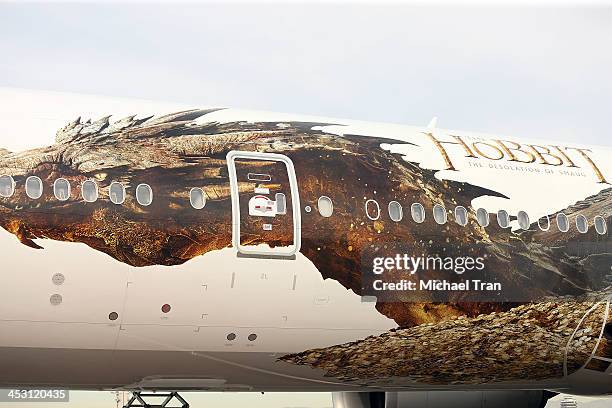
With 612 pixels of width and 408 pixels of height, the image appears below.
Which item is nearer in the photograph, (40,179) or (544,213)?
(40,179)

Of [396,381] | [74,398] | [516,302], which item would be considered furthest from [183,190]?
[74,398]

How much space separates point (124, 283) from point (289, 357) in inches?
92.5

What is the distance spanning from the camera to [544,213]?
44.0 feet

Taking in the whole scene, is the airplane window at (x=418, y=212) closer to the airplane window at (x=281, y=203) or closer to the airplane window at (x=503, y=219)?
the airplane window at (x=503, y=219)

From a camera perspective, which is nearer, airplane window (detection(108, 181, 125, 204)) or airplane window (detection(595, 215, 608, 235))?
airplane window (detection(108, 181, 125, 204))

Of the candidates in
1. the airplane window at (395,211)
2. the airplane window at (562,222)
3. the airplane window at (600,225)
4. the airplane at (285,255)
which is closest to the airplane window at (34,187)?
the airplane at (285,255)

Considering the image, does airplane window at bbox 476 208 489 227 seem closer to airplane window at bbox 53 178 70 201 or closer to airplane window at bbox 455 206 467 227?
airplane window at bbox 455 206 467 227

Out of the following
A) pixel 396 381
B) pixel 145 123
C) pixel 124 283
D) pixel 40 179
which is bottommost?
pixel 396 381

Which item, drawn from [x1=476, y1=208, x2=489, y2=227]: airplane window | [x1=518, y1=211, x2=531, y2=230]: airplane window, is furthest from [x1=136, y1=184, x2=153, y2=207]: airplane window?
[x1=518, y1=211, x2=531, y2=230]: airplane window

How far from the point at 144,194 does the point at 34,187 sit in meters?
1.18

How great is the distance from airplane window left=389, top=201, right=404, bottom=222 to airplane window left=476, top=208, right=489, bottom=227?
1.17 meters

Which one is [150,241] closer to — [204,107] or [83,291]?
[83,291]

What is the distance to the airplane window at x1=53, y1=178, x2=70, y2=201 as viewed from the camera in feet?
34.1

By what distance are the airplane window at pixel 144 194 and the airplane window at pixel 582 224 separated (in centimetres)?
616
